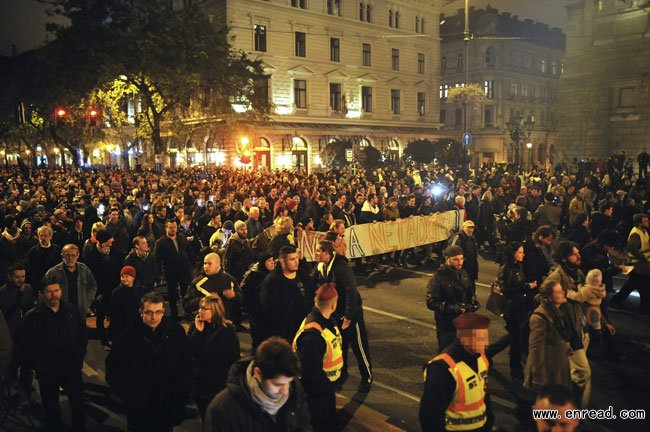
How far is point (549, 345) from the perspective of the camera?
507cm

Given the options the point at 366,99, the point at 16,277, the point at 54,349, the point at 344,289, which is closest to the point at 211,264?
the point at 344,289

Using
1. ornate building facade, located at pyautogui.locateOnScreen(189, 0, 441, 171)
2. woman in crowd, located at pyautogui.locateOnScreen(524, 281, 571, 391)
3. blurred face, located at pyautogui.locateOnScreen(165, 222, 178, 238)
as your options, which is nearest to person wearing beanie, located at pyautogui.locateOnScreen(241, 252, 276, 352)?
blurred face, located at pyautogui.locateOnScreen(165, 222, 178, 238)

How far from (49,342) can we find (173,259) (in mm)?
3992

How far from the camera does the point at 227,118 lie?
40062mm

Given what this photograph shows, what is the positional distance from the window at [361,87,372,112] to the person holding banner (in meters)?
44.1

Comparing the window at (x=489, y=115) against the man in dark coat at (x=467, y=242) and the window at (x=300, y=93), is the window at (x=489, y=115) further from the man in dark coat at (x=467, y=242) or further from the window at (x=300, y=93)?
the man in dark coat at (x=467, y=242)

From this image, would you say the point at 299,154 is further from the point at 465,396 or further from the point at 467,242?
the point at 465,396

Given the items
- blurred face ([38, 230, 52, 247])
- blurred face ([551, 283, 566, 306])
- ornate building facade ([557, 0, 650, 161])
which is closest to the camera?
blurred face ([551, 283, 566, 306])

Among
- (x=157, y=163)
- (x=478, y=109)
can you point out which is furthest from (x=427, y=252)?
(x=478, y=109)

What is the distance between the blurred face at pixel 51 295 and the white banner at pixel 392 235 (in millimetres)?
7103

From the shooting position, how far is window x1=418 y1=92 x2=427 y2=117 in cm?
5453

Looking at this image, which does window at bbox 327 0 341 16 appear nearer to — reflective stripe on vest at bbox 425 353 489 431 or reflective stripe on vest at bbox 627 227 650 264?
reflective stripe on vest at bbox 627 227 650 264

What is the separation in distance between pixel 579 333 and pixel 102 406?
5.27 metres

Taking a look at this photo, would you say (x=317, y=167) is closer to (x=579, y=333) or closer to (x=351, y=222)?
(x=351, y=222)
